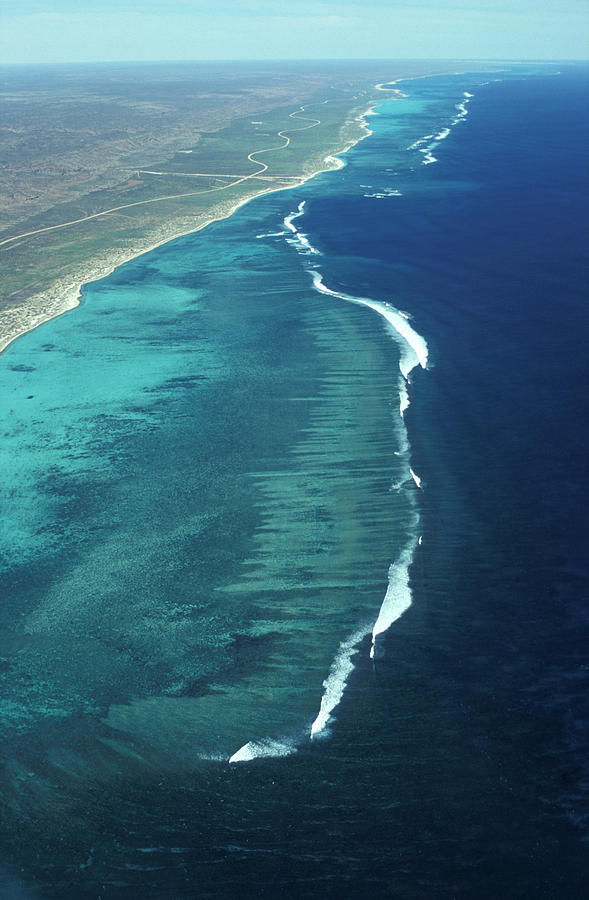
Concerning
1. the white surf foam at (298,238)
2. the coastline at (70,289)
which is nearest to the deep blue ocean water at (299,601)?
the coastline at (70,289)

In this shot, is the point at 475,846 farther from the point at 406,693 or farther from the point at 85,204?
the point at 85,204

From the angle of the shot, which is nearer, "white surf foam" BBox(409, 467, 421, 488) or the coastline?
"white surf foam" BBox(409, 467, 421, 488)

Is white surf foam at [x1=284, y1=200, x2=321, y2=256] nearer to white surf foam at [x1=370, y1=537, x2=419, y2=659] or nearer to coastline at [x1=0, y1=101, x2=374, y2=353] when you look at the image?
coastline at [x1=0, y1=101, x2=374, y2=353]

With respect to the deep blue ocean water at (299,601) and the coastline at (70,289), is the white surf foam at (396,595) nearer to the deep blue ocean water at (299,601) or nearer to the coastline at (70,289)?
the deep blue ocean water at (299,601)

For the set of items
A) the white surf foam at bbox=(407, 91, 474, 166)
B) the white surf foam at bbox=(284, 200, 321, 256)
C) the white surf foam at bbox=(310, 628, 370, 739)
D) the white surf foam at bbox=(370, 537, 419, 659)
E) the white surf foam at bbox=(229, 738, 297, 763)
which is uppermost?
the white surf foam at bbox=(407, 91, 474, 166)

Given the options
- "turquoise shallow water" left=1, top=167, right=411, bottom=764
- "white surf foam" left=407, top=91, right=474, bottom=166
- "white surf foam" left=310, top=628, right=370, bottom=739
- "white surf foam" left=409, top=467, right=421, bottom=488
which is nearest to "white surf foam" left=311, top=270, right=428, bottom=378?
"turquoise shallow water" left=1, top=167, right=411, bottom=764

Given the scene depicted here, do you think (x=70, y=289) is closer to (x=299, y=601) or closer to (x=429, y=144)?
(x=299, y=601)

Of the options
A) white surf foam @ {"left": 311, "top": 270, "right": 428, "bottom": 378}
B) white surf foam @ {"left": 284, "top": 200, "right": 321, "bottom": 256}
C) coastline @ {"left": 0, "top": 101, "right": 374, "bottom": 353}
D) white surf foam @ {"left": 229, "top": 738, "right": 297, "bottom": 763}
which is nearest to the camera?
white surf foam @ {"left": 229, "top": 738, "right": 297, "bottom": 763}

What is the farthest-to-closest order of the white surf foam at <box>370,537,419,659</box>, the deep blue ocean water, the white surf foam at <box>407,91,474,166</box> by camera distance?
the white surf foam at <box>407,91,474,166</box>, the white surf foam at <box>370,537,419,659</box>, the deep blue ocean water
